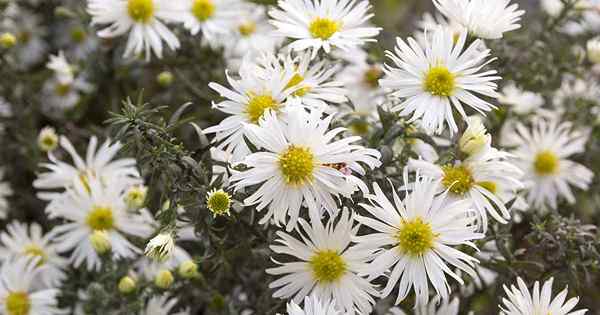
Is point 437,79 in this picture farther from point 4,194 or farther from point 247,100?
point 4,194

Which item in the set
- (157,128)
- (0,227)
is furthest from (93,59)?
(157,128)

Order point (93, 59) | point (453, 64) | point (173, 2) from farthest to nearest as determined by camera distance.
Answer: point (93, 59) → point (173, 2) → point (453, 64)

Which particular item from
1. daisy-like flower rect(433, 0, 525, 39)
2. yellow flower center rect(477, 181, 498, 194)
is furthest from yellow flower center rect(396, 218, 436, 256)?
daisy-like flower rect(433, 0, 525, 39)

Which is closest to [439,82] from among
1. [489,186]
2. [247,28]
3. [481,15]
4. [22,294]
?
[481,15]

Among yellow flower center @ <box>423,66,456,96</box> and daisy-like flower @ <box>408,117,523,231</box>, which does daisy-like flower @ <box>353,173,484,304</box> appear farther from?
yellow flower center @ <box>423,66,456,96</box>

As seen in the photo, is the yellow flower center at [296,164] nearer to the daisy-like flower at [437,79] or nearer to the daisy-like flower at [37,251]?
the daisy-like flower at [437,79]

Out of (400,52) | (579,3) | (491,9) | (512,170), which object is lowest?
(512,170)

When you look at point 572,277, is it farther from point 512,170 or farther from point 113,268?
point 113,268
